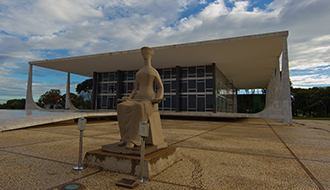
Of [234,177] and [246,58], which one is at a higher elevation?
[246,58]

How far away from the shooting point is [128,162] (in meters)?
3.47

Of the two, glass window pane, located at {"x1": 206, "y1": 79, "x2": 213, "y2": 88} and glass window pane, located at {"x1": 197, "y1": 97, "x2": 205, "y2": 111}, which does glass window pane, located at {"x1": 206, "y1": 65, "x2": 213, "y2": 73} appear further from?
glass window pane, located at {"x1": 197, "y1": 97, "x2": 205, "y2": 111}

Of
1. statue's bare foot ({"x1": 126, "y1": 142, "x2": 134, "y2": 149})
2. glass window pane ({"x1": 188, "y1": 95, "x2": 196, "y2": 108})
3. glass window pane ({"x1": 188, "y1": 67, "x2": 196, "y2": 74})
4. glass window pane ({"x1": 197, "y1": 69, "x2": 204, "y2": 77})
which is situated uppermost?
glass window pane ({"x1": 188, "y1": 67, "x2": 196, "y2": 74})

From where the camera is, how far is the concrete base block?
336 centimetres

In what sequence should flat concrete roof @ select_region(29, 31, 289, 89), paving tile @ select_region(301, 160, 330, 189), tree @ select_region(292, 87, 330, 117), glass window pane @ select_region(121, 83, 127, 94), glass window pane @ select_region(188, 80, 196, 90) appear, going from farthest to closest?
1. tree @ select_region(292, 87, 330, 117)
2. glass window pane @ select_region(121, 83, 127, 94)
3. glass window pane @ select_region(188, 80, 196, 90)
4. flat concrete roof @ select_region(29, 31, 289, 89)
5. paving tile @ select_region(301, 160, 330, 189)

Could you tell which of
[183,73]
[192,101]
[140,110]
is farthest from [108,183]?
[183,73]

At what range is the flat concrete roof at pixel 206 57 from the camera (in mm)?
17016

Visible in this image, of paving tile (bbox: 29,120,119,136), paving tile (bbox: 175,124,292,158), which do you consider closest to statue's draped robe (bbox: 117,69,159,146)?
paving tile (bbox: 175,124,292,158)

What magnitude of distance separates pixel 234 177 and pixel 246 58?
809 inches

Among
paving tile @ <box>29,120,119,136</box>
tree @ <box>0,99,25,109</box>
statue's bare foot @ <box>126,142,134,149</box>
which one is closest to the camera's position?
statue's bare foot @ <box>126,142,134,149</box>

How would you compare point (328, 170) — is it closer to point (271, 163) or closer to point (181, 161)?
point (271, 163)

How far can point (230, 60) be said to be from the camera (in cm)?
2255

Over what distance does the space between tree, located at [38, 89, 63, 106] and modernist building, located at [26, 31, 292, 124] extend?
501 inches

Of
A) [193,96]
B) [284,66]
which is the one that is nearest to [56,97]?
[193,96]
